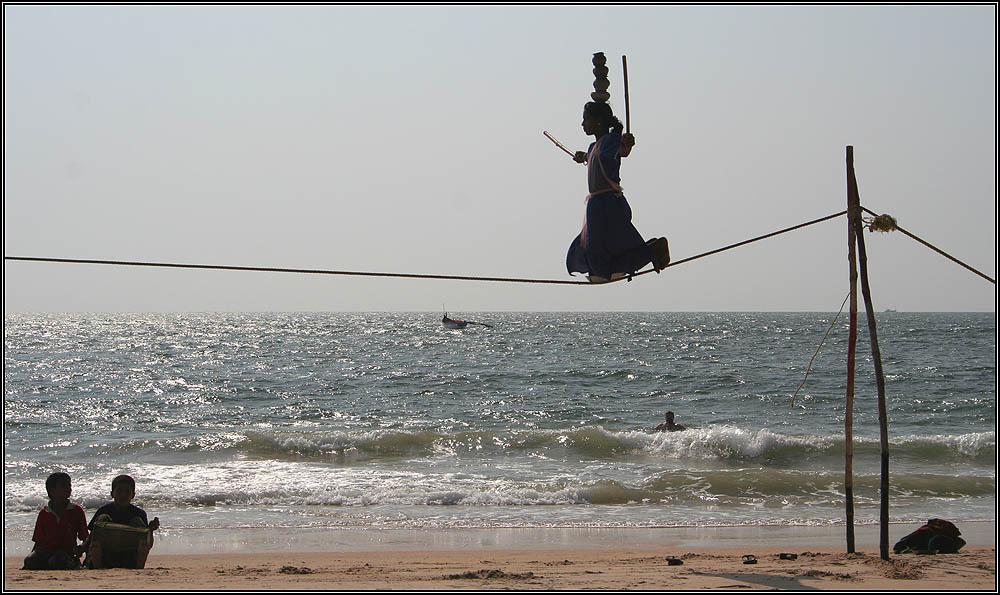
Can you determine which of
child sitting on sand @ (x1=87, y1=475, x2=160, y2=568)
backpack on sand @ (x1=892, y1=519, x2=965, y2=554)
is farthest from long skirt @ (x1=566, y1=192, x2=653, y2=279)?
backpack on sand @ (x1=892, y1=519, x2=965, y2=554)

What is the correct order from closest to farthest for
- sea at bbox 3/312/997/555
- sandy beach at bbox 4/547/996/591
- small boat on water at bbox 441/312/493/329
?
sandy beach at bbox 4/547/996/591 → sea at bbox 3/312/997/555 → small boat on water at bbox 441/312/493/329

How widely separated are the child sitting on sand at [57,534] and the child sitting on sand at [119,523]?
167mm

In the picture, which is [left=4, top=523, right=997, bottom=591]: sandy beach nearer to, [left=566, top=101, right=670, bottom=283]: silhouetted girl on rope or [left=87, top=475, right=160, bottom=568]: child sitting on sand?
[left=87, top=475, right=160, bottom=568]: child sitting on sand

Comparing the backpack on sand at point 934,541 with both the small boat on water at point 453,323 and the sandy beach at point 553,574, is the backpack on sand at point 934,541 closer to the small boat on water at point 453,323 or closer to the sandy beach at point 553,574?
the sandy beach at point 553,574

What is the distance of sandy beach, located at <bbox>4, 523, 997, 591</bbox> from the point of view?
552 cm

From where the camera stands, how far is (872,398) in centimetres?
2394

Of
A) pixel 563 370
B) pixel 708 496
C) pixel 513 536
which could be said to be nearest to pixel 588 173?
pixel 513 536

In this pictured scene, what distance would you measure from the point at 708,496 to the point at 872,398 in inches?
555

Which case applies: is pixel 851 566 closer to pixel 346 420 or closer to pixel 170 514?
pixel 170 514

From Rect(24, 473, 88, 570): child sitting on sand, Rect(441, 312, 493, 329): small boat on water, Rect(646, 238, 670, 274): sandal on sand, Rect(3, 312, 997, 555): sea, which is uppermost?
Rect(646, 238, 670, 274): sandal on sand

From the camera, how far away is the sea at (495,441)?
10805 millimetres

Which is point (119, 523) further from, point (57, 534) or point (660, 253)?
point (660, 253)

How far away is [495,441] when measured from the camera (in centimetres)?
1669

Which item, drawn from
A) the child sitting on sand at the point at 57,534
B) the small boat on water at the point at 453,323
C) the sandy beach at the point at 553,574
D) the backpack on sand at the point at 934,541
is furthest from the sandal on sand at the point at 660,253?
the small boat on water at the point at 453,323
